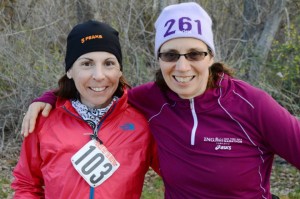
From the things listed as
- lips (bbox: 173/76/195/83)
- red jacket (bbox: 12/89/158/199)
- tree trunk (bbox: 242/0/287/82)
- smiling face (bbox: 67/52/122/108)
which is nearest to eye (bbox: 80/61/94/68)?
smiling face (bbox: 67/52/122/108)

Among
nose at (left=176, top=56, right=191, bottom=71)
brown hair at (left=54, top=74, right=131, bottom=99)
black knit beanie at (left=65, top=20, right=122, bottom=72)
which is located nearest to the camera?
nose at (left=176, top=56, right=191, bottom=71)

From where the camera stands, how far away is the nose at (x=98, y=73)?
2.88 metres

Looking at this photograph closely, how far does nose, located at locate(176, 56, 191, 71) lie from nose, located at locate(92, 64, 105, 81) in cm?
49

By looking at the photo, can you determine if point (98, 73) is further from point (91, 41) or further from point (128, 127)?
point (128, 127)

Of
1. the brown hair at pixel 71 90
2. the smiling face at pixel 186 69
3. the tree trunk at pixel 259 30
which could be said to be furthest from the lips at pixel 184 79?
the tree trunk at pixel 259 30

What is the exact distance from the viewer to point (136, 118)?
10.3ft

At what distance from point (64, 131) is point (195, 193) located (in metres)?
0.92

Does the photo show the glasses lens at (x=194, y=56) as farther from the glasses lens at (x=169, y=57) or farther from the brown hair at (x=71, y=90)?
the brown hair at (x=71, y=90)

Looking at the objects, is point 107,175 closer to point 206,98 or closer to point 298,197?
point 206,98

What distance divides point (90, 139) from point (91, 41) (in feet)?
2.02

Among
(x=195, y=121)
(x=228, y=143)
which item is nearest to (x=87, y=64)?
(x=195, y=121)

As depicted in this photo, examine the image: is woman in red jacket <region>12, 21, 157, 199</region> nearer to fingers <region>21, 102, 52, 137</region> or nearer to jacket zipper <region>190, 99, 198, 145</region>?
fingers <region>21, 102, 52, 137</region>

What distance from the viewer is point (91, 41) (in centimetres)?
297

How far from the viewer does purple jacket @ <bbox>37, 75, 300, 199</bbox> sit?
260cm
